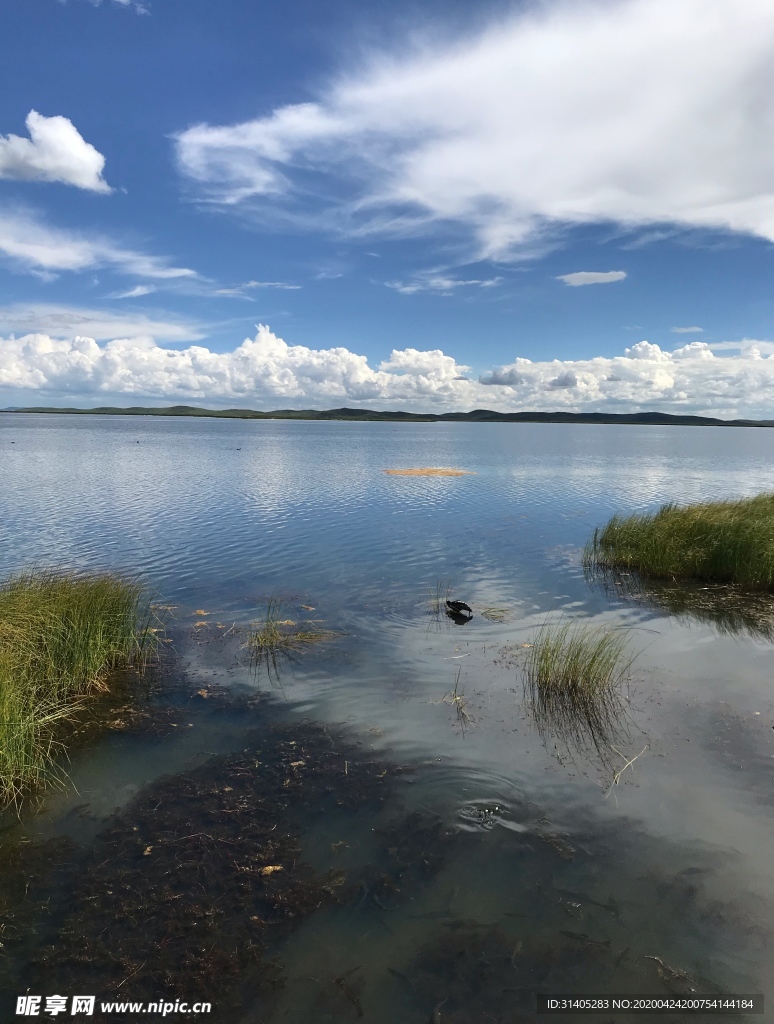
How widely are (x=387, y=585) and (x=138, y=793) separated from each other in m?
14.7

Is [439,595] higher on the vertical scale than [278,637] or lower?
higher

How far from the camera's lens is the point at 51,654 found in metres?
14.3

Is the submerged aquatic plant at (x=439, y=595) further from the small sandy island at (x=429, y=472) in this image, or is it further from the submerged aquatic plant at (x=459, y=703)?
the small sandy island at (x=429, y=472)

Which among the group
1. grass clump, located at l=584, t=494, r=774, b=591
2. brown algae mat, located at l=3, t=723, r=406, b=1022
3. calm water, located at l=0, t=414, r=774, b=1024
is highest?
grass clump, located at l=584, t=494, r=774, b=591

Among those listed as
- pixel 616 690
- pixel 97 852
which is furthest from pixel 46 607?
pixel 616 690

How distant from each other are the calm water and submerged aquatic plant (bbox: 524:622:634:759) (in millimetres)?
415

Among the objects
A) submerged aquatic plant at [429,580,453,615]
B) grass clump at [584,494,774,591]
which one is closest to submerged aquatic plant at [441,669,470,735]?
submerged aquatic plant at [429,580,453,615]

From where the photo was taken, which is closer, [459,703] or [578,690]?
[459,703]

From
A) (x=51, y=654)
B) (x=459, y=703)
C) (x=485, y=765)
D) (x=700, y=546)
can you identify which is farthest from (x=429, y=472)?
(x=485, y=765)

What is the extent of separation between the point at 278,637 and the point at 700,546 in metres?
19.3

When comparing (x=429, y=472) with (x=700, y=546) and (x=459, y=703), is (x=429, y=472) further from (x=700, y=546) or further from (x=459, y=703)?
(x=459, y=703)

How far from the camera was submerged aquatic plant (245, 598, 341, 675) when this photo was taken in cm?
1734

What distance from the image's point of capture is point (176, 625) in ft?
64.4

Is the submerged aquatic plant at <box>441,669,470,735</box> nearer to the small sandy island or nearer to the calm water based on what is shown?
the calm water
